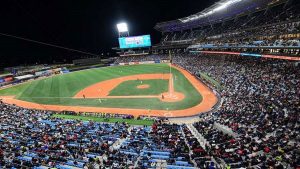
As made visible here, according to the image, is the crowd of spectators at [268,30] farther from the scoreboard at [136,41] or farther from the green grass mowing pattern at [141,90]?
the scoreboard at [136,41]

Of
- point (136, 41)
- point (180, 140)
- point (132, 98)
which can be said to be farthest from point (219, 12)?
point (180, 140)

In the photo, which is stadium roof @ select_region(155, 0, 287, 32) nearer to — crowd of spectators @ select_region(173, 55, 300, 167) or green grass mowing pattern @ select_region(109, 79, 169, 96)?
crowd of spectators @ select_region(173, 55, 300, 167)

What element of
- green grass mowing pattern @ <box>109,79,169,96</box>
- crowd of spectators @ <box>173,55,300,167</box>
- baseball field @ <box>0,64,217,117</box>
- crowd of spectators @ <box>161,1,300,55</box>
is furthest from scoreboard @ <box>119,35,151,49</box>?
crowd of spectators @ <box>173,55,300,167</box>

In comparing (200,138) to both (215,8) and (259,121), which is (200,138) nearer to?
(259,121)

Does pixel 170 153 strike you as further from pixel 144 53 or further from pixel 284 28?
pixel 144 53

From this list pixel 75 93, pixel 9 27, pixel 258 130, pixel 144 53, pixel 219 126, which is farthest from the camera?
pixel 144 53

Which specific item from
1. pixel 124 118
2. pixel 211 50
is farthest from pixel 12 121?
pixel 211 50
